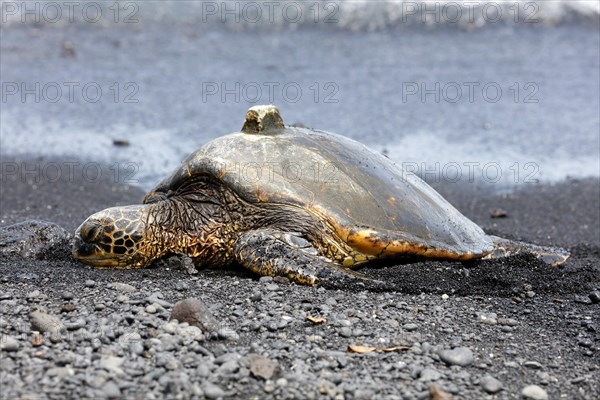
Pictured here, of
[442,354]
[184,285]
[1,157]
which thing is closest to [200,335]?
[184,285]

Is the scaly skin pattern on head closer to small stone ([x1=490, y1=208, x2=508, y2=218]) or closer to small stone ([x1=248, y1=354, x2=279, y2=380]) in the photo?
small stone ([x1=248, y1=354, x2=279, y2=380])

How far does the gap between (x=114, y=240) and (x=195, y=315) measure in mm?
1472

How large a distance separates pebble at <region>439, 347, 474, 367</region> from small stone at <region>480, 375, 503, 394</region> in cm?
19

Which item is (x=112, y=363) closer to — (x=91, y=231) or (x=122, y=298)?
(x=122, y=298)

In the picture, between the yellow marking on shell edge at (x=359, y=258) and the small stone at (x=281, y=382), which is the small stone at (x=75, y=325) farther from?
the yellow marking on shell edge at (x=359, y=258)

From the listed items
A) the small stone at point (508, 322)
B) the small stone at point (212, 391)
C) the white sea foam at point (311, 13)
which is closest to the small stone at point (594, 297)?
the small stone at point (508, 322)

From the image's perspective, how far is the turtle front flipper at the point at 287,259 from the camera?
470 centimetres

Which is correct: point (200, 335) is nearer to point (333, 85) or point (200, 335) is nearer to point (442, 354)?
point (442, 354)

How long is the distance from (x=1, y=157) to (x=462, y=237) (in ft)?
20.4

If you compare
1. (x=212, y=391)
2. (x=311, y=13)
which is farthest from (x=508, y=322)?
(x=311, y=13)

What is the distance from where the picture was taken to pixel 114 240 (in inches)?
201

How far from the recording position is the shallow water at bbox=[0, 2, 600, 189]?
983 cm

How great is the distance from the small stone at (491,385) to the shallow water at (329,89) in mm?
5878

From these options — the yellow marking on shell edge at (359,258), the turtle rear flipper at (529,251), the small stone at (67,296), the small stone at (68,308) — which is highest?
the small stone at (68,308)
